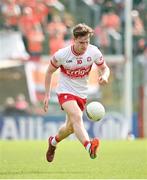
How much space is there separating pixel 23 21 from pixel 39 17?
68 cm

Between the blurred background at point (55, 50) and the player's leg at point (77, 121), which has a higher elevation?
the player's leg at point (77, 121)

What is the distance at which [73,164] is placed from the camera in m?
12.6

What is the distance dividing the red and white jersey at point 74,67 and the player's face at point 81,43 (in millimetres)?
145

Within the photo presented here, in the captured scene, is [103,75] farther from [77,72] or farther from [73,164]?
[73,164]

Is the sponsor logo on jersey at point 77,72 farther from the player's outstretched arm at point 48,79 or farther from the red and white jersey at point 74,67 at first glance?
the player's outstretched arm at point 48,79

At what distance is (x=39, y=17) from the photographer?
92.0 ft

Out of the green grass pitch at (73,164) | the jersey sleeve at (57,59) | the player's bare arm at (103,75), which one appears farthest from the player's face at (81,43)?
the green grass pitch at (73,164)

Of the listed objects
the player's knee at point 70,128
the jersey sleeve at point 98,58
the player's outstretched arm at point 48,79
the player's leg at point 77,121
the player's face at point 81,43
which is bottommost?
the player's knee at point 70,128

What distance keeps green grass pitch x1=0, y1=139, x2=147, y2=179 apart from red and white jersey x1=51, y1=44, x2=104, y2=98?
118 cm

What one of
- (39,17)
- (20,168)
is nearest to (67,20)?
(39,17)

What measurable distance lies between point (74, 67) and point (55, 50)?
16000mm


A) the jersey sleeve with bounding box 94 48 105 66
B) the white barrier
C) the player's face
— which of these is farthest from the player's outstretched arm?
the white barrier

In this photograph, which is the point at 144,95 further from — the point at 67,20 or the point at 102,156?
the point at 102,156

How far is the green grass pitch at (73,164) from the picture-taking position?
10.3m
